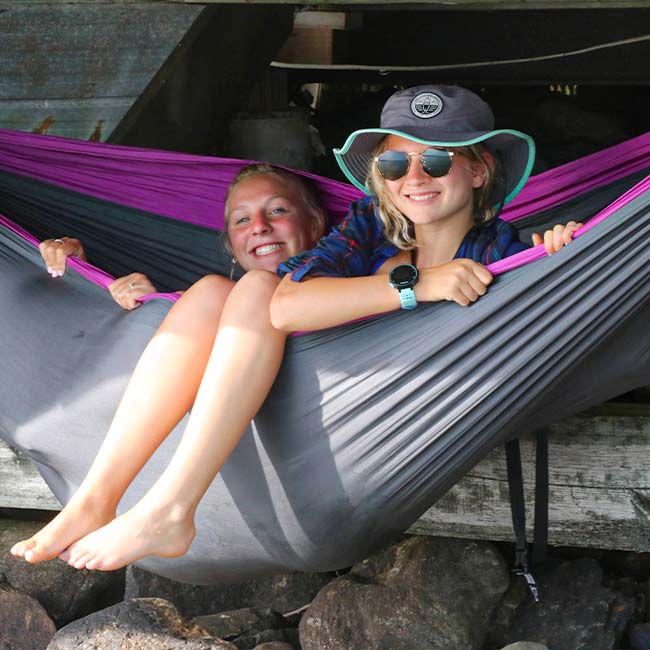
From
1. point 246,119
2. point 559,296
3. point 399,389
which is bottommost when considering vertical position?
point 246,119

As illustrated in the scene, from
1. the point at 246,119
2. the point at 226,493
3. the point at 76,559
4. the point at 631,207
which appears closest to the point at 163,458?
the point at 226,493

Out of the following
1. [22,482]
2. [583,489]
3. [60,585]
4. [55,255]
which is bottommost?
[60,585]

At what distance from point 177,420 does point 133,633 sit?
60 cm

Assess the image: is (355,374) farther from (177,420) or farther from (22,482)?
(22,482)

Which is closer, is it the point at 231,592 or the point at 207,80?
the point at 231,592

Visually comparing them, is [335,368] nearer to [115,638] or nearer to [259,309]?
[259,309]

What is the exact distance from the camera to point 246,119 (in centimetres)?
381

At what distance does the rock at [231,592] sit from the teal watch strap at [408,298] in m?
1.12

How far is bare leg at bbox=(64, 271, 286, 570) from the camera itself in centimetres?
178

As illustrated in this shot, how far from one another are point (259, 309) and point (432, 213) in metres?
0.39

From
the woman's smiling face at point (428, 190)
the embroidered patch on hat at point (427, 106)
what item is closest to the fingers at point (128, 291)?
the woman's smiling face at point (428, 190)

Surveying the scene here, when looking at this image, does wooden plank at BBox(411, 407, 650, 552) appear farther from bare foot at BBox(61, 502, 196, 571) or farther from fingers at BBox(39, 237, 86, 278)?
fingers at BBox(39, 237, 86, 278)

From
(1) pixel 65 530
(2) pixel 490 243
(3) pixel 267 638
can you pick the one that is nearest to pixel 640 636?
(3) pixel 267 638

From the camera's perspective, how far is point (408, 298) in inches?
69.8
